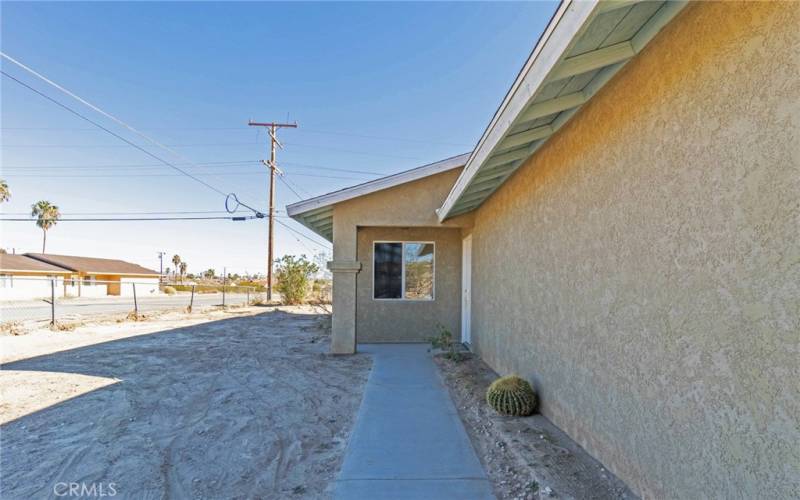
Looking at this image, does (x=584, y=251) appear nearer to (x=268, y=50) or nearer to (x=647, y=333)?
(x=647, y=333)

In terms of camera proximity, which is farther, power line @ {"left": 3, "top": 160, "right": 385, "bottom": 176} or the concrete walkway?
power line @ {"left": 3, "top": 160, "right": 385, "bottom": 176}

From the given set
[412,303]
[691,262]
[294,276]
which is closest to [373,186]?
[412,303]

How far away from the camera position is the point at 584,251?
11.2ft

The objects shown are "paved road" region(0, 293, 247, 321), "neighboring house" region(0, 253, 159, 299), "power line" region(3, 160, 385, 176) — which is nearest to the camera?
"paved road" region(0, 293, 247, 321)

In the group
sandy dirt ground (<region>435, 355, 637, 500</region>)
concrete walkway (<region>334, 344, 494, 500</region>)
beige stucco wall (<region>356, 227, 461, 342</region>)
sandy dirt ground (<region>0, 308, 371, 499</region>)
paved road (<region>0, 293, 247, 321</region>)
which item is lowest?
paved road (<region>0, 293, 247, 321</region>)

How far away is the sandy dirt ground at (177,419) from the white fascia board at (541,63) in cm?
365

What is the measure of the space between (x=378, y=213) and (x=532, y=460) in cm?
547

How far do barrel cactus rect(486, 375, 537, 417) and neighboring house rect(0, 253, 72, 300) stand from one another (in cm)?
3028

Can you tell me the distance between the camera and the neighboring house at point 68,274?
28.0 m

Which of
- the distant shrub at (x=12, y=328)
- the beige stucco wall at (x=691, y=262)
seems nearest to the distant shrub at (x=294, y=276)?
the distant shrub at (x=12, y=328)

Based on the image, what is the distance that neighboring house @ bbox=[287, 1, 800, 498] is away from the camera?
1.65 m

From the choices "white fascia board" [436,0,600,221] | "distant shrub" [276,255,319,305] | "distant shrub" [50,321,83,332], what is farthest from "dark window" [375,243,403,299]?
"distant shrub" [276,255,319,305]

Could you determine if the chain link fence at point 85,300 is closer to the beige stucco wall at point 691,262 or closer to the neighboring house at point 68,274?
the neighboring house at point 68,274

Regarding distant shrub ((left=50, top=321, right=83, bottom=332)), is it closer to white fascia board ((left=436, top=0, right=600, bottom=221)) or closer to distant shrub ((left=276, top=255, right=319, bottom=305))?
distant shrub ((left=276, top=255, right=319, bottom=305))
